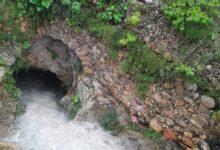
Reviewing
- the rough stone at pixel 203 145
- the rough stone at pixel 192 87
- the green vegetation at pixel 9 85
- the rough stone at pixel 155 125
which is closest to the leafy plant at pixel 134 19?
the rough stone at pixel 192 87

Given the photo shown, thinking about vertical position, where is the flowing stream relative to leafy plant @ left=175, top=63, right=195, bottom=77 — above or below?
below

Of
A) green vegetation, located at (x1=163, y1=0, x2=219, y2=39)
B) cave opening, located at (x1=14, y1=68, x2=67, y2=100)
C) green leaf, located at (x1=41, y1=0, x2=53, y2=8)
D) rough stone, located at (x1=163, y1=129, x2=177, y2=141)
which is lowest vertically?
cave opening, located at (x1=14, y1=68, x2=67, y2=100)

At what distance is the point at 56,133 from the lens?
308 inches

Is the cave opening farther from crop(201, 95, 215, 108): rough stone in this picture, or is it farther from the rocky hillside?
crop(201, 95, 215, 108): rough stone

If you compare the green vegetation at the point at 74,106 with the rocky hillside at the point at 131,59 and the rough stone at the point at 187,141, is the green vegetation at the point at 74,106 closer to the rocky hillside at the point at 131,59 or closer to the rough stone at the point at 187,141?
the rocky hillside at the point at 131,59

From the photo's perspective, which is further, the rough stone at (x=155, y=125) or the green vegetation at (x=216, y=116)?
the rough stone at (x=155, y=125)

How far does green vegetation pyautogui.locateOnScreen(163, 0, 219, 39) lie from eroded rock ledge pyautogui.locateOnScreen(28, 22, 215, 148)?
0.99 m

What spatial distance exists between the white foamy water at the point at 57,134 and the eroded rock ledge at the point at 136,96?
67 cm


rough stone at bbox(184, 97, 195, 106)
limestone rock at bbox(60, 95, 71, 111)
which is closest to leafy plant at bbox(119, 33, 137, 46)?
rough stone at bbox(184, 97, 195, 106)

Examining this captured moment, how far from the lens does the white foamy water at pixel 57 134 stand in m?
7.47

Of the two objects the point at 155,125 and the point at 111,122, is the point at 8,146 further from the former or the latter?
the point at 155,125

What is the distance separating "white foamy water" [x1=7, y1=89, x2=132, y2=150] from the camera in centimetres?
747

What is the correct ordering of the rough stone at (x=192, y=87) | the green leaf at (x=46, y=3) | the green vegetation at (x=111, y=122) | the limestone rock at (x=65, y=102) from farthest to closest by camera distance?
the limestone rock at (x=65, y=102)
the green vegetation at (x=111, y=122)
the green leaf at (x=46, y=3)
the rough stone at (x=192, y=87)

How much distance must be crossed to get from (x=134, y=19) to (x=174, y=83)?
4.75 feet
